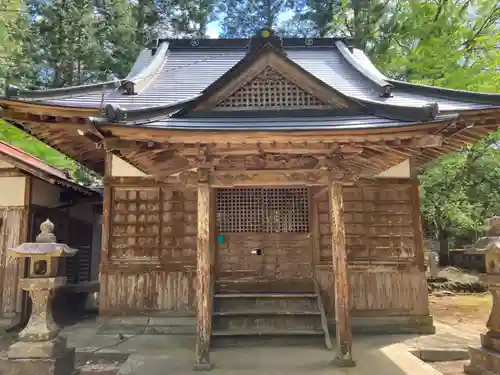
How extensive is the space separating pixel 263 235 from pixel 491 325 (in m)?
4.72

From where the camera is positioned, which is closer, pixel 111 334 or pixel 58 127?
pixel 58 127

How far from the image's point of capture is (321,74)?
10.1m

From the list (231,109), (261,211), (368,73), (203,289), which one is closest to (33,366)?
(203,289)

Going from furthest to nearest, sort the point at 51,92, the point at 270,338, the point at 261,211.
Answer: the point at 261,211, the point at 270,338, the point at 51,92

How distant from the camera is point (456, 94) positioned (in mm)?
7332

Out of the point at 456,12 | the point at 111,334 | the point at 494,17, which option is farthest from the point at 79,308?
the point at 494,17

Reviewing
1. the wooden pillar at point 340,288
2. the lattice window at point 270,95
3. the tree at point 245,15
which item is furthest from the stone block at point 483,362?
the tree at point 245,15

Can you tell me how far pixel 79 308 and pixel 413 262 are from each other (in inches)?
393

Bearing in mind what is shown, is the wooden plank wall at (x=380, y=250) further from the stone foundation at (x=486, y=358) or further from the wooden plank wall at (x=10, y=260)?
the wooden plank wall at (x=10, y=260)

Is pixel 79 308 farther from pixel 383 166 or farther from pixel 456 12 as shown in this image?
pixel 456 12

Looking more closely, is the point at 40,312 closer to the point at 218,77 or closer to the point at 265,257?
the point at 265,257

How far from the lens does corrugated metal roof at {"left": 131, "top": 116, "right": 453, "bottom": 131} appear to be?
5.59 meters

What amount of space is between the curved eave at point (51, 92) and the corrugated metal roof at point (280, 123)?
2.70 meters

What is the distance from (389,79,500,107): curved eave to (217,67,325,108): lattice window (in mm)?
2792
